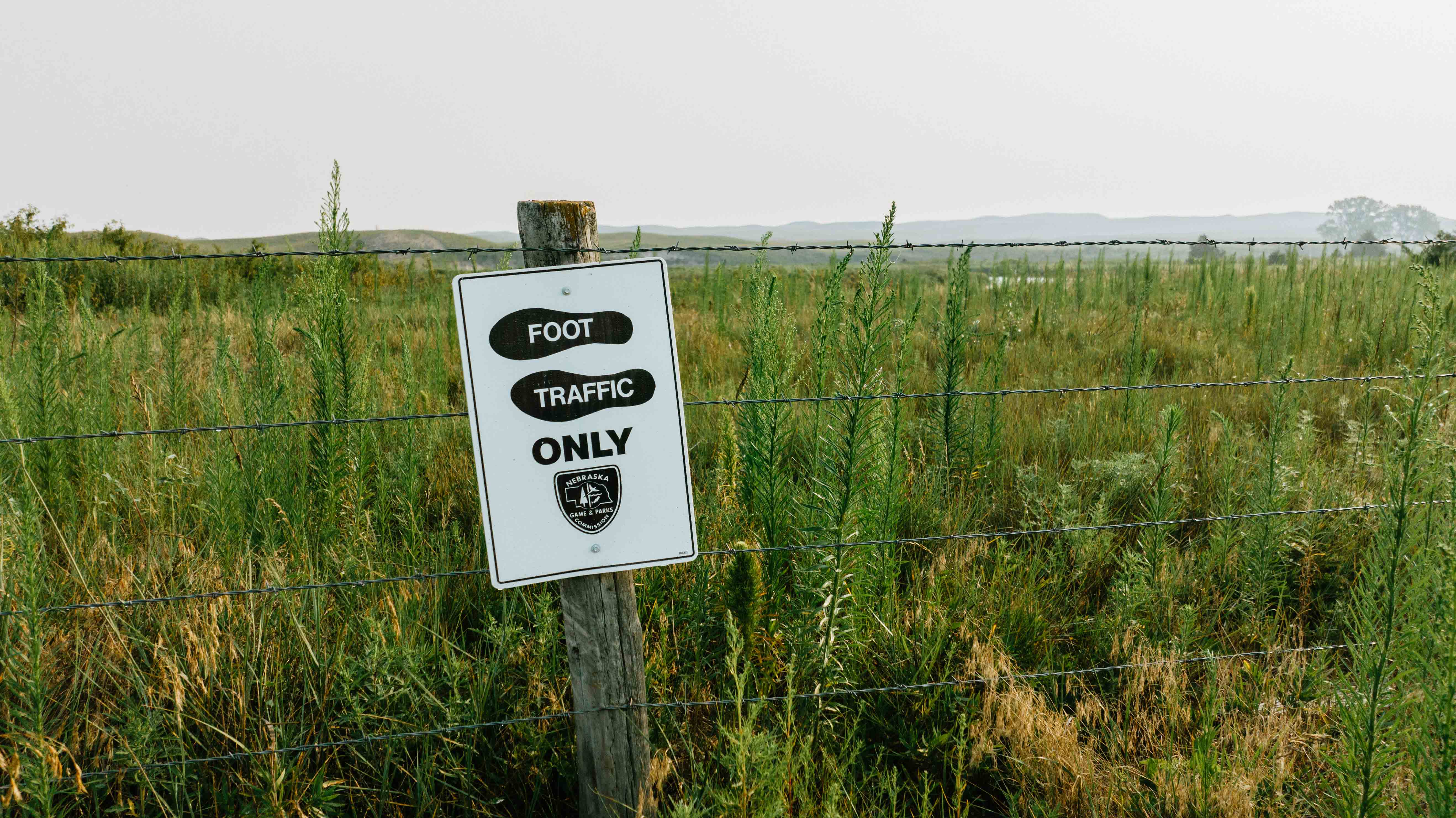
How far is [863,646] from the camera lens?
8.07 feet

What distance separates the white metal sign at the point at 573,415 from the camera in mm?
1843

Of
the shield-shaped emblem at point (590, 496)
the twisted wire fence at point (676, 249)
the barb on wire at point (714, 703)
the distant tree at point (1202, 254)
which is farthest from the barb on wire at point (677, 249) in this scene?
the distant tree at point (1202, 254)

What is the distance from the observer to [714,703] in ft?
7.13

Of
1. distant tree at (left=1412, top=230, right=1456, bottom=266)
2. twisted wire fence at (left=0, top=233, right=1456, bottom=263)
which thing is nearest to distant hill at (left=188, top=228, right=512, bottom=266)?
twisted wire fence at (left=0, top=233, right=1456, bottom=263)

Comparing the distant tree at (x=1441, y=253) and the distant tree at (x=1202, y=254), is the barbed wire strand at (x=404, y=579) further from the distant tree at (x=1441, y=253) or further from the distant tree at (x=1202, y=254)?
the distant tree at (x=1202, y=254)

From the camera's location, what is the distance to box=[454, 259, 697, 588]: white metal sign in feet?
6.05

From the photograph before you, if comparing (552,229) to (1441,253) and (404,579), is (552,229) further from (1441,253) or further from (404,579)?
(1441,253)

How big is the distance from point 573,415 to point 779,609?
1072 mm

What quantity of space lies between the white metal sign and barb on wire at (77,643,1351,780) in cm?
44

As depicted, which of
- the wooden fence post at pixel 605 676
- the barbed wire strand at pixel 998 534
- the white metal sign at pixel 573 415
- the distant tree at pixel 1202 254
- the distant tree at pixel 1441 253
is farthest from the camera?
the distant tree at pixel 1202 254

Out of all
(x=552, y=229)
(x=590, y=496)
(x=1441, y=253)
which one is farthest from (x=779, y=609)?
(x=1441, y=253)

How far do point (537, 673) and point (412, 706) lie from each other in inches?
13.2

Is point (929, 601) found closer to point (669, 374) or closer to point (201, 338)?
point (669, 374)

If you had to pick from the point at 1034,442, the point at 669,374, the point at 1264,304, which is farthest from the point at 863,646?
the point at 1264,304
